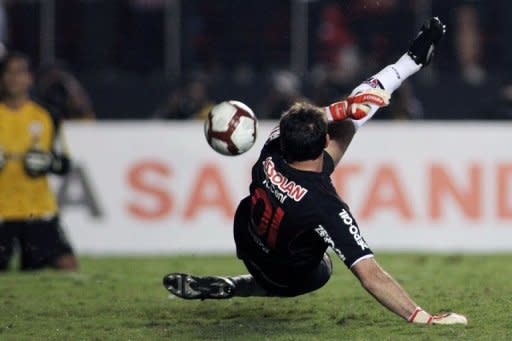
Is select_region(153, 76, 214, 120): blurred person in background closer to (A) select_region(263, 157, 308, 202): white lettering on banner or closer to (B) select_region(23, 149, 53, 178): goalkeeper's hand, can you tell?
(B) select_region(23, 149, 53, 178): goalkeeper's hand

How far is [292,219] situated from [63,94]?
8.26 m

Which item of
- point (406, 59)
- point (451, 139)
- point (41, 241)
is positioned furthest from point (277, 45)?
point (406, 59)

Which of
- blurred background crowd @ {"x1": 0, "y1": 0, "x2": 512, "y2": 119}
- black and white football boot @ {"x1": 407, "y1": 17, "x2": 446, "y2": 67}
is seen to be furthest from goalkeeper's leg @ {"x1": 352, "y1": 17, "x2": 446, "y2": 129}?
blurred background crowd @ {"x1": 0, "y1": 0, "x2": 512, "y2": 119}

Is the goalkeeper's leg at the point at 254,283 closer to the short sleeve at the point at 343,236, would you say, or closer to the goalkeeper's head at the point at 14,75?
the short sleeve at the point at 343,236

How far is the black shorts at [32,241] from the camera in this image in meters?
12.1

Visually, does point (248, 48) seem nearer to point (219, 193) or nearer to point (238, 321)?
point (219, 193)

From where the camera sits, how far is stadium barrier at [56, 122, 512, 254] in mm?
13828

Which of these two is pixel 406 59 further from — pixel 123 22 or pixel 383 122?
pixel 123 22

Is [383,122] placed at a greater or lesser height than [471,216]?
greater

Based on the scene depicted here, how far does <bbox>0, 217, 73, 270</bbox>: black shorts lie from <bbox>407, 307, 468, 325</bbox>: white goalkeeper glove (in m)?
5.26

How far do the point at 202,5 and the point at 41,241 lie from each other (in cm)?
530

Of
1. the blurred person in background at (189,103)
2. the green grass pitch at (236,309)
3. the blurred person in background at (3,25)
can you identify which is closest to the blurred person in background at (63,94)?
the blurred person in background at (3,25)

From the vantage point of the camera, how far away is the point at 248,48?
16.8 meters

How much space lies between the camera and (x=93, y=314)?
8.85 metres
